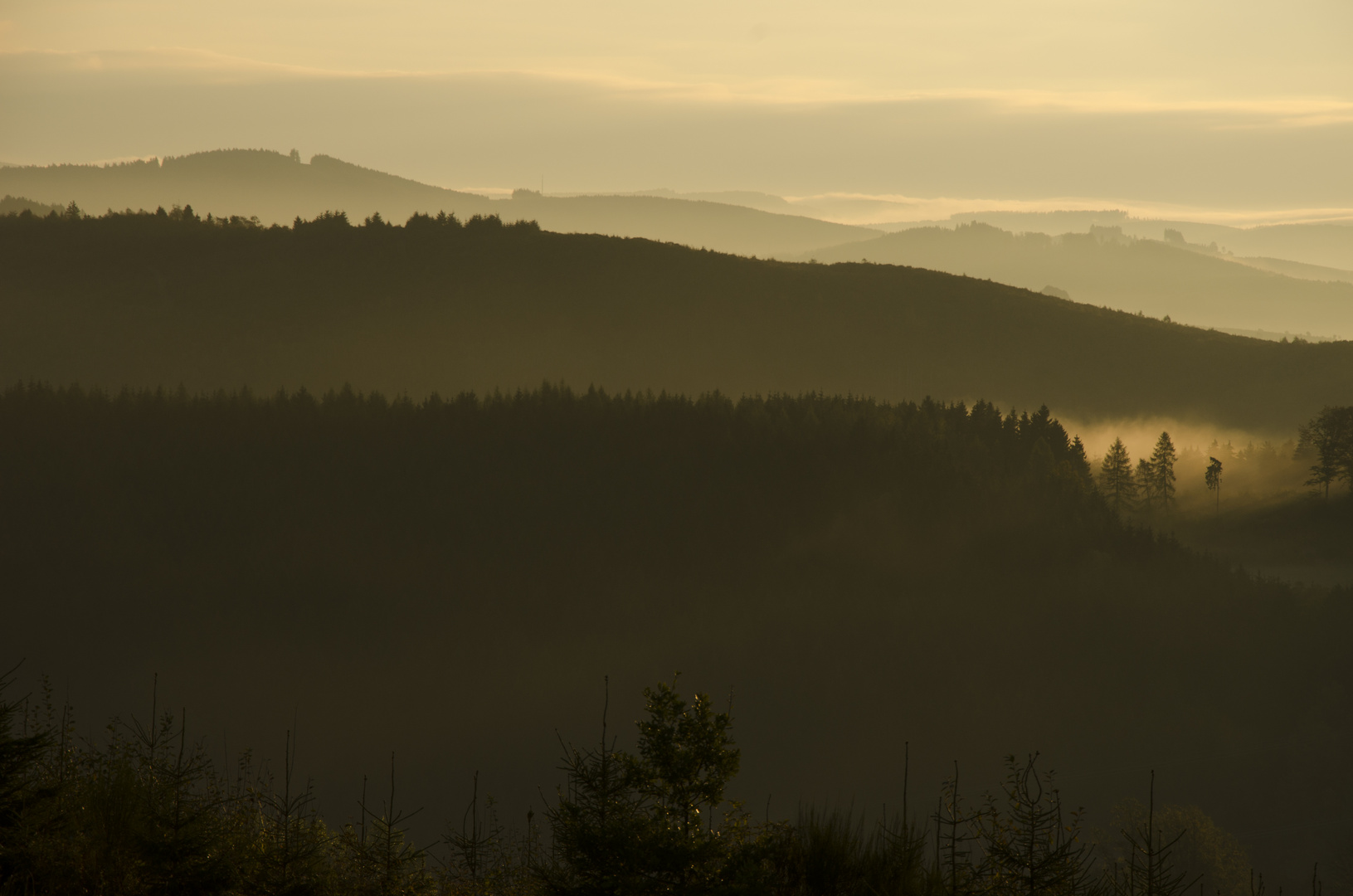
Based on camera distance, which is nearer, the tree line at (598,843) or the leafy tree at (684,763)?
the tree line at (598,843)

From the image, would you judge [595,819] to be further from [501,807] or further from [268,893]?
[501,807]

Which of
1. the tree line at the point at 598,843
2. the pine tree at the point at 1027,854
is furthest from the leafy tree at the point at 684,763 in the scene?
the pine tree at the point at 1027,854

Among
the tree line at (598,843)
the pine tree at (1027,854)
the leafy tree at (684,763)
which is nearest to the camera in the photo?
the tree line at (598,843)

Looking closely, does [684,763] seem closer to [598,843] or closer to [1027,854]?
[598,843]

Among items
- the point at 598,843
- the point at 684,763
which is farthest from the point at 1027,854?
the point at 598,843

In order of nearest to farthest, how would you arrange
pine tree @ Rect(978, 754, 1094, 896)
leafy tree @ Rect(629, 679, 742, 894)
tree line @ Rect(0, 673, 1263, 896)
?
1. tree line @ Rect(0, 673, 1263, 896)
2. pine tree @ Rect(978, 754, 1094, 896)
3. leafy tree @ Rect(629, 679, 742, 894)

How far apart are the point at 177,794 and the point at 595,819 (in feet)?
27.9

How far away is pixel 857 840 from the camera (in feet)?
82.8

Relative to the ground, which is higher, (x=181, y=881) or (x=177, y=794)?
(x=177, y=794)

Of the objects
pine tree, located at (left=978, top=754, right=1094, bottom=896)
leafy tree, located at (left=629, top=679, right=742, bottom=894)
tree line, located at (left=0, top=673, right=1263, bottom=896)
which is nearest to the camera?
tree line, located at (left=0, top=673, right=1263, bottom=896)

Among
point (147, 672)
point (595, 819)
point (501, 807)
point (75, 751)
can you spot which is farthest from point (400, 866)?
point (147, 672)

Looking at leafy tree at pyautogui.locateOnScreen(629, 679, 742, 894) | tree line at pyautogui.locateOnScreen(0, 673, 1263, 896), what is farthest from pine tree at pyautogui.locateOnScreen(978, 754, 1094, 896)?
leafy tree at pyautogui.locateOnScreen(629, 679, 742, 894)

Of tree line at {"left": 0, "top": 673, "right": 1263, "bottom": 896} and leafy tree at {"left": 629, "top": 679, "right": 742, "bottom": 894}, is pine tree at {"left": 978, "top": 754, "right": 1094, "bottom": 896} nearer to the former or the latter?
tree line at {"left": 0, "top": 673, "right": 1263, "bottom": 896}

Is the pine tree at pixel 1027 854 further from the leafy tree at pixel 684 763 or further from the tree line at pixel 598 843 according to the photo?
the leafy tree at pixel 684 763
